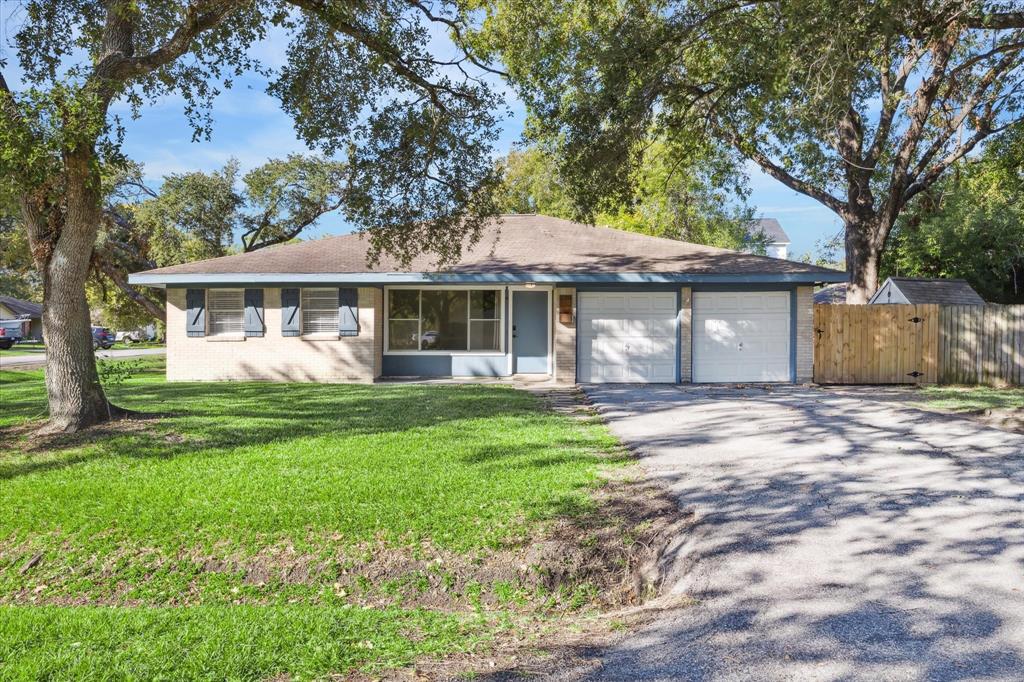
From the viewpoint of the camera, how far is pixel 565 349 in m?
14.9

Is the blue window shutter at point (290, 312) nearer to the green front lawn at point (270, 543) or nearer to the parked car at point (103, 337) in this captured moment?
the green front lawn at point (270, 543)

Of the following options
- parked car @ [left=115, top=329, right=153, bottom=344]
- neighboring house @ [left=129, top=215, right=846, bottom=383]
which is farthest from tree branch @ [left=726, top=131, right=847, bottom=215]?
parked car @ [left=115, top=329, right=153, bottom=344]

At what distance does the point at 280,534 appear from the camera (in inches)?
201

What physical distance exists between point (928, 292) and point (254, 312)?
18.6 metres

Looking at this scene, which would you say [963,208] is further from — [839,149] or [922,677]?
[922,677]

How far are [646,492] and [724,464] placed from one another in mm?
1293

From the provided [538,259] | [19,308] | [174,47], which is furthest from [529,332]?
[19,308]

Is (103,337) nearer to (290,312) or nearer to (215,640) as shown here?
(290,312)

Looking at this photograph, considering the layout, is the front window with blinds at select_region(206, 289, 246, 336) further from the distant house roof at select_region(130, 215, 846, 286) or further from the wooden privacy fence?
the wooden privacy fence

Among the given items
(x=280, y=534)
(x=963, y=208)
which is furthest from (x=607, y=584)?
(x=963, y=208)

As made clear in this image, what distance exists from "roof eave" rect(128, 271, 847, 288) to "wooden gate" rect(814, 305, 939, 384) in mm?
1120

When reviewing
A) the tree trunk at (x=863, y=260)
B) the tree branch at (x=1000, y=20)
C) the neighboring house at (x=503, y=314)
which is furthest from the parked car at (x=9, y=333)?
the tree branch at (x=1000, y=20)

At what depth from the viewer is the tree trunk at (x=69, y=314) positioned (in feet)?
26.9

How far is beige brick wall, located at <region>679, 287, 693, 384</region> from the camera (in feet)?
48.7
